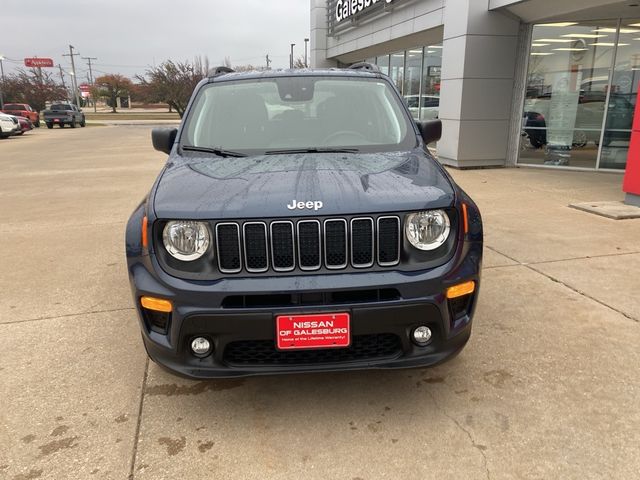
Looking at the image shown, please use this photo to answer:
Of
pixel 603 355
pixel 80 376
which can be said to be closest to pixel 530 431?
pixel 603 355

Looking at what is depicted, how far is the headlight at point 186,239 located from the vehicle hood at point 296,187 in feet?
0.17

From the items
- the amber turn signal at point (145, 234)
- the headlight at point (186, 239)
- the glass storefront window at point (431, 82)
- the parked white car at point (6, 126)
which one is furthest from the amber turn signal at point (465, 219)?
the parked white car at point (6, 126)

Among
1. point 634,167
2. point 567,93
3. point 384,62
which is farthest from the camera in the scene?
point 384,62

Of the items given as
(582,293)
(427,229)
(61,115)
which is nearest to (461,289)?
(427,229)

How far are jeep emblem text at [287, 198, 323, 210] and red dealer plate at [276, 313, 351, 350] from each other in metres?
0.51

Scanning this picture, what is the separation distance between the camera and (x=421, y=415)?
2.68m

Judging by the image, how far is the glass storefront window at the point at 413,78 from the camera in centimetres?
1598

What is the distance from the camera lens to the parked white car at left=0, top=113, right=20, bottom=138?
24172 millimetres

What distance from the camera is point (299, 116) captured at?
3.65m

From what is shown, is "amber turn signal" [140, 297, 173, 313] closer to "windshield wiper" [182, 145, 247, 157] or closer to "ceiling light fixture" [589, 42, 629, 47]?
"windshield wiper" [182, 145, 247, 157]

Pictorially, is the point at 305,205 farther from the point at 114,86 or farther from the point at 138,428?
the point at 114,86

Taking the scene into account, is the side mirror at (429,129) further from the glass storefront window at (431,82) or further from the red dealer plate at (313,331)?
the glass storefront window at (431,82)

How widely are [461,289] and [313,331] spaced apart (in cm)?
76

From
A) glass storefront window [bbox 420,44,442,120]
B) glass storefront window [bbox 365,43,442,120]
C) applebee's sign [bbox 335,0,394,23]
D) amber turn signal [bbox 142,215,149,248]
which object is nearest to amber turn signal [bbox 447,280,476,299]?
amber turn signal [bbox 142,215,149,248]
